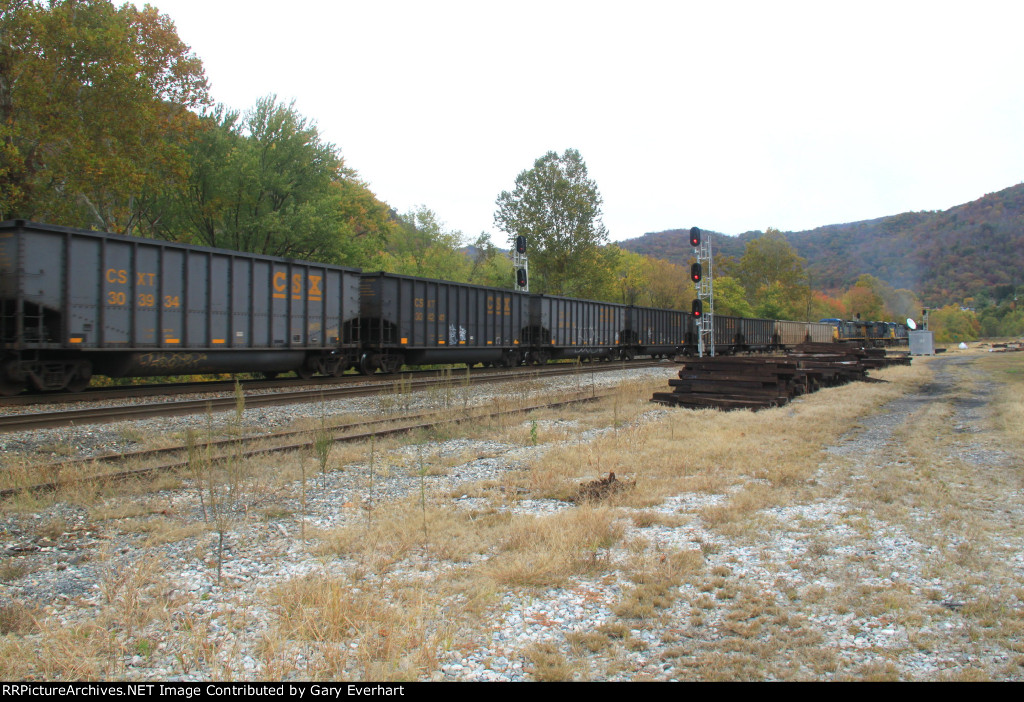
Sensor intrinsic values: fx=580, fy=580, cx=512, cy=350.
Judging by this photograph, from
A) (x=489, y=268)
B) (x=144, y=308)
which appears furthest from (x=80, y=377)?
(x=489, y=268)

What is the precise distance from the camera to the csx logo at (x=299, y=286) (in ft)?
57.5

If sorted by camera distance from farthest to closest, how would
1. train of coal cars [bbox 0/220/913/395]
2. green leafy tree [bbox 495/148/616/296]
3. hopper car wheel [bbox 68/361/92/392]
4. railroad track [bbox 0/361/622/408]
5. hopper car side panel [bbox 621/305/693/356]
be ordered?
green leafy tree [bbox 495/148/616/296]
hopper car side panel [bbox 621/305/693/356]
hopper car wheel [bbox 68/361/92/392]
train of coal cars [bbox 0/220/913/395]
railroad track [bbox 0/361/622/408]

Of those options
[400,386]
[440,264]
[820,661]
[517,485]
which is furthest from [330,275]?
[440,264]

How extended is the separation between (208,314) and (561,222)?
46.2 m

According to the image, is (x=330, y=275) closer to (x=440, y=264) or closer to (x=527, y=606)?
(x=527, y=606)

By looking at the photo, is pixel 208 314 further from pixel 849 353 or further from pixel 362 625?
pixel 849 353

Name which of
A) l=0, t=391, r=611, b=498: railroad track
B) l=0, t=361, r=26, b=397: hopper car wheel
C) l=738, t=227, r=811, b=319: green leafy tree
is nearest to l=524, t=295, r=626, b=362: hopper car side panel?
l=0, t=391, r=611, b=498: railroad track

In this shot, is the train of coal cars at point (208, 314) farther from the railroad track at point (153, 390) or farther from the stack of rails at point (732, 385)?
the stack of rails at point (732, 385)

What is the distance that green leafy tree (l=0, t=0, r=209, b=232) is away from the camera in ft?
63.9

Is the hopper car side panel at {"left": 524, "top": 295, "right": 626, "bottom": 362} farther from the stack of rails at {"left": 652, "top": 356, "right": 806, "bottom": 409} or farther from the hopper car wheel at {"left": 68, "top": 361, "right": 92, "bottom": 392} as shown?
the hopper car wheel at {"left": 68, "top": 361, "right": 92, "bottom": 392}

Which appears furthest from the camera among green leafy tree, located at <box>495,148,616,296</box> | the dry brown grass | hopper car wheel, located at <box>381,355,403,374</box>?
green leafy tree, located at <box>495,148,616,296</box>

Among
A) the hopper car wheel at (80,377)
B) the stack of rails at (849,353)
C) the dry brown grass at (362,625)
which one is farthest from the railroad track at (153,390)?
the stack of rails at (849,353)

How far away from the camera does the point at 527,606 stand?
4242 mm

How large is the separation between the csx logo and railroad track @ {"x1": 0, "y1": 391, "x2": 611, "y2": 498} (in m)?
7.32
